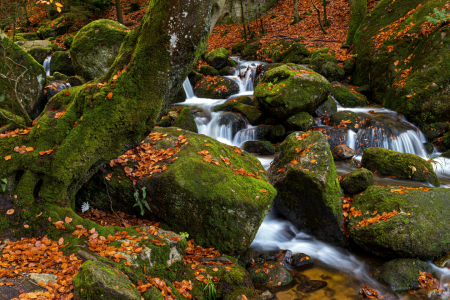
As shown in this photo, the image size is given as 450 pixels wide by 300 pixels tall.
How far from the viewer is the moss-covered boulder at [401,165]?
25.3 ft

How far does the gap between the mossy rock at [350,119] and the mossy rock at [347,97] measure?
133 cm

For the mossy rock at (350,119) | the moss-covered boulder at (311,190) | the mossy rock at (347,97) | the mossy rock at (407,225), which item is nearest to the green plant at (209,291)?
the moss-covered boulder at (311,190)

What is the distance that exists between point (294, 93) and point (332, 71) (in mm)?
4790

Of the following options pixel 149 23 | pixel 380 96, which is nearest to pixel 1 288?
pixel 149 23

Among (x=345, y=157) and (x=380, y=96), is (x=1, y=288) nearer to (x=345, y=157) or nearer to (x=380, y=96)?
(x=345, y=157)

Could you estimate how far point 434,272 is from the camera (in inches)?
198

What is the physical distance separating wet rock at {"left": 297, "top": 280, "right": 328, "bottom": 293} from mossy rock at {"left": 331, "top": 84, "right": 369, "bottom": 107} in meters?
9.17

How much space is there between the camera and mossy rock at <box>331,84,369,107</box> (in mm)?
12469

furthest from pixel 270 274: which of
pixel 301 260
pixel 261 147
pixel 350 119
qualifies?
pixel 350 119

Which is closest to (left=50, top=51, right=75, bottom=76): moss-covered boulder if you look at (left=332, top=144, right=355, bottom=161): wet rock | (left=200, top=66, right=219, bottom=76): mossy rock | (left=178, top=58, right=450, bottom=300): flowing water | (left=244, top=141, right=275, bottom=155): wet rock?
(left=178, top=58, right=450, bottom=300): flowing water

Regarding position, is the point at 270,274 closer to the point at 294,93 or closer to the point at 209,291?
the point at 209,291

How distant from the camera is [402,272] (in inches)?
194

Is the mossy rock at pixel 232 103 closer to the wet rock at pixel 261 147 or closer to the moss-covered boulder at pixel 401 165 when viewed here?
the wet rock at pixel 261 147

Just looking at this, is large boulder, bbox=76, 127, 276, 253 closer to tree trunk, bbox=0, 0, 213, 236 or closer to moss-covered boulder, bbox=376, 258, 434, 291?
tree trunk, bbox=0, 0, 213, 236
